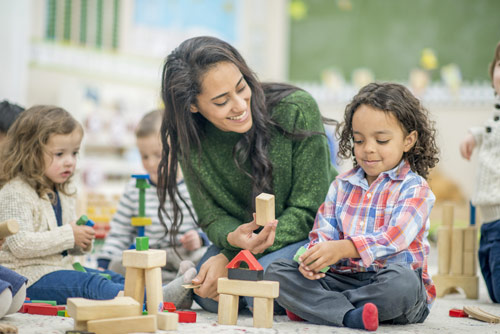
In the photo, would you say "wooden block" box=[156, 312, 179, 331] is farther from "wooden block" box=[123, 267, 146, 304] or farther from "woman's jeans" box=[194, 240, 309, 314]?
"woman's jeans" box=[194, 240, 309, 314]

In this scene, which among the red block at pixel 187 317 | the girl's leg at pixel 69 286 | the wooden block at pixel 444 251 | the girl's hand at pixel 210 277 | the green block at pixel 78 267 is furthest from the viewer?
the wooden block at pixel 444 251

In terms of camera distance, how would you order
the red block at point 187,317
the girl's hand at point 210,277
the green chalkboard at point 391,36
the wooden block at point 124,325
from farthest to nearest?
the green chalkboard at point 391,36
the girl's hand at point 210,277
the red block at point 187,317
the wooden block at point 124,325

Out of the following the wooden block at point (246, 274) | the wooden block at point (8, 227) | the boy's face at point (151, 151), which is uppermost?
the boy's face at point (151, 151)

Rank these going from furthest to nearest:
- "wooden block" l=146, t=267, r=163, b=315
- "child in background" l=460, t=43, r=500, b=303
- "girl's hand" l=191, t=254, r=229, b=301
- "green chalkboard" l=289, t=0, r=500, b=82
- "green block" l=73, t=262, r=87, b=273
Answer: "green chalkboard" l=289, t=0, r=500, b=82, "child in background" l=460, t=43, r=500, b=303, "green block" l=73, t=262, r=87, b=273, "girl's hand" l=191, t=254, r=229, b=301, "wooden block" l=146, t=267, r=163, b=315

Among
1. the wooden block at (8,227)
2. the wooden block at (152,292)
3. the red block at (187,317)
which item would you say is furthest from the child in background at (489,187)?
the wooden block at (8,227)

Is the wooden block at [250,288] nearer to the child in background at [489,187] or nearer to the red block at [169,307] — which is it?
the red block at [169,307]

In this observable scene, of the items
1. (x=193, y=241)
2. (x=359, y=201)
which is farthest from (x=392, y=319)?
(x=193, y=241)

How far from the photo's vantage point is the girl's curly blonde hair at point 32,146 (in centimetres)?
150

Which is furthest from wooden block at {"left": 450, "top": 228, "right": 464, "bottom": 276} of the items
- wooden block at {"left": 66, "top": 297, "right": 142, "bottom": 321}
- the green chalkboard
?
the green chalkboard

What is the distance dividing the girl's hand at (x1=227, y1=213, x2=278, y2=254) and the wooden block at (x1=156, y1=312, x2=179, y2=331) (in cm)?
23

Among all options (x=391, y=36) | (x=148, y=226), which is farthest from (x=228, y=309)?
(x=391, y=36)

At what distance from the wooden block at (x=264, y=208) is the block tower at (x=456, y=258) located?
0.86 m

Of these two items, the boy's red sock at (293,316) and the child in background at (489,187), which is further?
the child in background at (489,187)

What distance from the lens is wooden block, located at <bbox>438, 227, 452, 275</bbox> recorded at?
1773 mm
